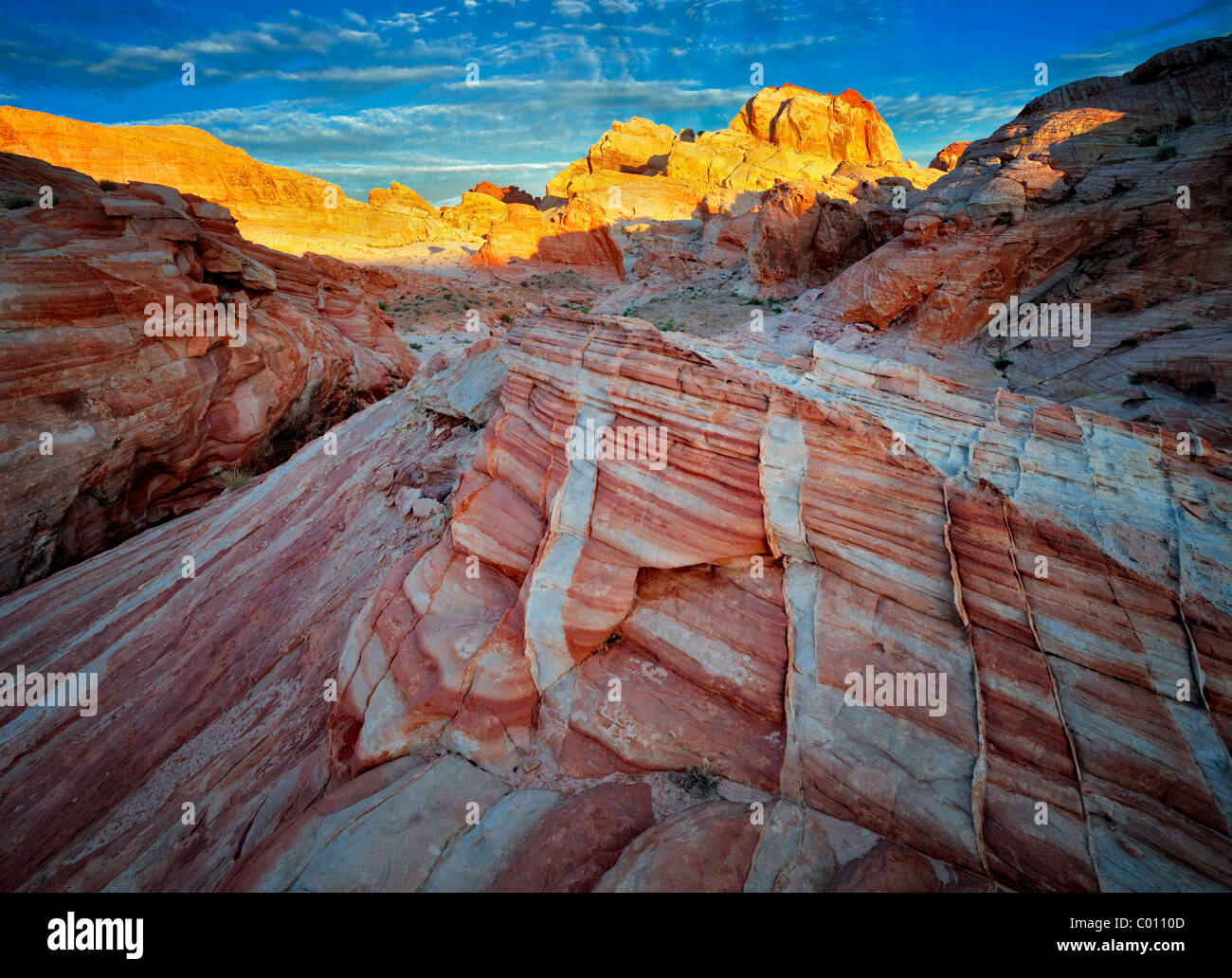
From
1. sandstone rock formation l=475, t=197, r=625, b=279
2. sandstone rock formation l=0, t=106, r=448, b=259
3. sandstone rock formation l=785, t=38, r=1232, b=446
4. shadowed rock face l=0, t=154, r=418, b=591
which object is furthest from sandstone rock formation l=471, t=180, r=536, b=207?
sandstone rock formation l=785, t=38, r=1232, b=446

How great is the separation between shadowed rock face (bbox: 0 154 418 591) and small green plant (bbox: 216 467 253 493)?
0.30 meters

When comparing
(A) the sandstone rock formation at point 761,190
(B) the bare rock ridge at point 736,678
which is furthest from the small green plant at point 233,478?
(A) the sandstone rock formation at point 761,190

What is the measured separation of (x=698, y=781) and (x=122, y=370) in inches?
795

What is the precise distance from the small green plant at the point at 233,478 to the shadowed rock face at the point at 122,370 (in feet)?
0.98

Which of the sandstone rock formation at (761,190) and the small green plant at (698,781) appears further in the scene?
the sandstone rock formation at (761,190)

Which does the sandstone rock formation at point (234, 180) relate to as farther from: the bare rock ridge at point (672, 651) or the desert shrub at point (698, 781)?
the desert shrub at point (698, 781)

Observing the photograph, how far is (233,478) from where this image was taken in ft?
55.7

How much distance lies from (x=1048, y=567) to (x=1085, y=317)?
58.1 feet

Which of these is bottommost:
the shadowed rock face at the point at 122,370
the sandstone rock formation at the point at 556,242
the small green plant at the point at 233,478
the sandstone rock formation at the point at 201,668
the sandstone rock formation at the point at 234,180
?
the sandstone rock formation at the point at 201,668

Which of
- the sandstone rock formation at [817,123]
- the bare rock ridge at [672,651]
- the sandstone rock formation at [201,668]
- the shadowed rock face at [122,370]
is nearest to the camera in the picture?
the bare rock ridge at [672,651]

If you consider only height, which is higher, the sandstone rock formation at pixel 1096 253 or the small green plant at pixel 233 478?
the sandstone rock formation at pixel 1096 253

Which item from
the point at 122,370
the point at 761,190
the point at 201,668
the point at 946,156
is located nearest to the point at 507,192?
the point at 761,190

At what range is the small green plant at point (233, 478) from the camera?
16594 mm

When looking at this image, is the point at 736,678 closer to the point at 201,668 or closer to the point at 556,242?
the point at 201,668
